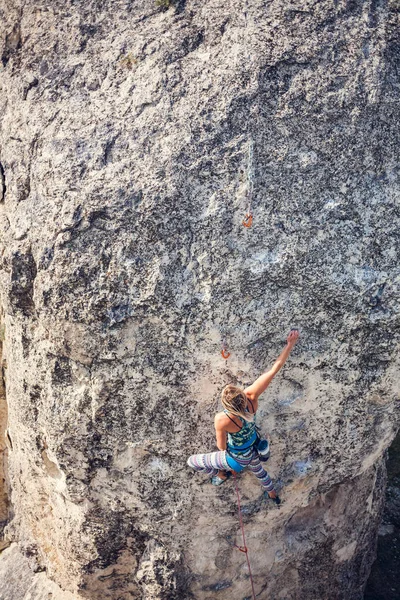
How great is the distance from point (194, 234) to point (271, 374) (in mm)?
1289

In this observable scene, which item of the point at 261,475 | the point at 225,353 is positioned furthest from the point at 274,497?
the point at 225,353

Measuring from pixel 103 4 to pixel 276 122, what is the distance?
1.97 metres

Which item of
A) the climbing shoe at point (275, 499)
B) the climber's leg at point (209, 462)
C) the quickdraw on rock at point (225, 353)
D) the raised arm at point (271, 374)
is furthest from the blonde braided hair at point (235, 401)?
the climbing shoe at point (275, 499)

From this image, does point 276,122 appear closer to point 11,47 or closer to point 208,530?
point 11,47

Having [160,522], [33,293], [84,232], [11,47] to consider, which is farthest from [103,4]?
[160,522]

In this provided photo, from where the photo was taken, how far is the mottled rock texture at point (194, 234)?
5.30m

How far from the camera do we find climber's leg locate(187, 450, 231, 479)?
19.0ft

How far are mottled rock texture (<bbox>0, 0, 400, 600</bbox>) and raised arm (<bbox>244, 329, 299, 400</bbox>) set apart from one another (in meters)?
0.11

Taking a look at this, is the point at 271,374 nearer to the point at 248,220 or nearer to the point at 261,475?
the point at 261,475

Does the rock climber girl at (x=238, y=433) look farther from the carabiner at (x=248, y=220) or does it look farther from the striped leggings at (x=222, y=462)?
the carabiner at (x=248, y=220)

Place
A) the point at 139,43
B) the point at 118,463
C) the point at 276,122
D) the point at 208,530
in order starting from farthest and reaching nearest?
the point at 208,530 → the point at 118,463 → the point at 139,43 → the point at 276,122

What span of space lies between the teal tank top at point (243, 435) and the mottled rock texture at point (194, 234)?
294 millimetres

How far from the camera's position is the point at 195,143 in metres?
5.29

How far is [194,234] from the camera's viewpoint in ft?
17.5
